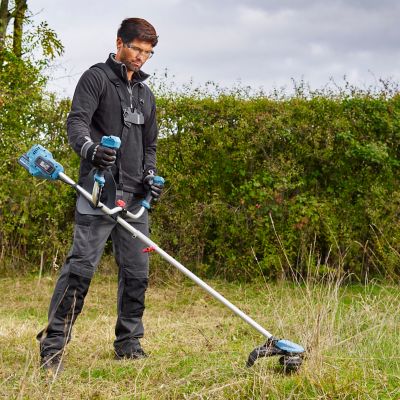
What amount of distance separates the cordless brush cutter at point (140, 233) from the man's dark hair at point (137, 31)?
0.72 metres

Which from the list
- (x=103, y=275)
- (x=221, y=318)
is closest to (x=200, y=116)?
(x=103, y=275)

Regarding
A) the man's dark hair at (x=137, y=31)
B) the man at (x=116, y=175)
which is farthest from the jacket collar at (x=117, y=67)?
the man's dark hair at (x=137, y=31)

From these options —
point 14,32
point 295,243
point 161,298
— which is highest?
point 14,32

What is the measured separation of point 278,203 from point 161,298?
5.30ft

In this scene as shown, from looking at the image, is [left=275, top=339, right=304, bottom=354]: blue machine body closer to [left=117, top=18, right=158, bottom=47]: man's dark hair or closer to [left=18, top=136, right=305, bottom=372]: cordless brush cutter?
[left=18, top=136, right=305, bottom=372]: cordless brush cutter

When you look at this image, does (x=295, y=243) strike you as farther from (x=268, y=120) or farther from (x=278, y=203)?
(x=268, y=120)

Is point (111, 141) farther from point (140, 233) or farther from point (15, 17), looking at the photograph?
point (15, 17)

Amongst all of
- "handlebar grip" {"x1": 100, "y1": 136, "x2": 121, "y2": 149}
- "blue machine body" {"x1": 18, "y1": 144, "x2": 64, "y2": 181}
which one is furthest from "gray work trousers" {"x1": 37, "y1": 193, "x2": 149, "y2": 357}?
"handlebar grip" {"x1": 100, "y1": 136, "x2": 121, "y2": 149}

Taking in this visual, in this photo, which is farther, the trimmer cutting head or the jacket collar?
the jacket collar

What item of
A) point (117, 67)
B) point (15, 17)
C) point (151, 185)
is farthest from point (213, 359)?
point (15, 17)

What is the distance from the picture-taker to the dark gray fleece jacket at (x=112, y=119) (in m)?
4.27

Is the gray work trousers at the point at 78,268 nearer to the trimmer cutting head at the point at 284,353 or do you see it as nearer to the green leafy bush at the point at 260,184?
the trimmer cutting head at the point at 284,353

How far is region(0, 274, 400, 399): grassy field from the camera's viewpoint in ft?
12.2

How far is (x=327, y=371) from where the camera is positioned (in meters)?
3.78
